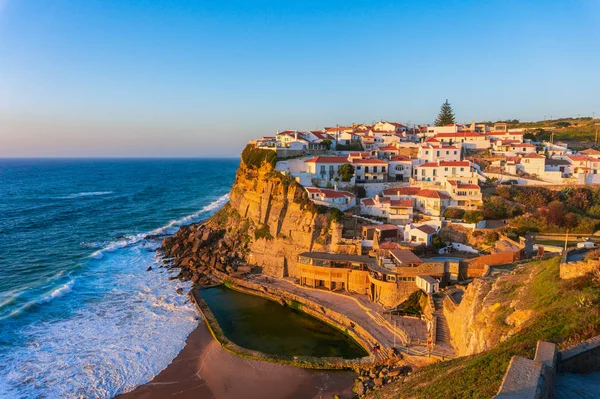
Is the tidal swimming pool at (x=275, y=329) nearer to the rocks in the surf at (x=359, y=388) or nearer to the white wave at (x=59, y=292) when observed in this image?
the rocks in the surf at (x=359, y=388)

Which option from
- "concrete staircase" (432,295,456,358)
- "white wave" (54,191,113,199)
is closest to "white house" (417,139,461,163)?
"concrete staircase" (432,295,456,358)

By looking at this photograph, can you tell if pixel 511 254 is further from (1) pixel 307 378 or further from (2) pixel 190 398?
(2) pixel 190 398

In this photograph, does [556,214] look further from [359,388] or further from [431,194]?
[359,388]

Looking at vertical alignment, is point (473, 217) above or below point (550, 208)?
below

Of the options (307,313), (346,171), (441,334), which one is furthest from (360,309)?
(346,171)

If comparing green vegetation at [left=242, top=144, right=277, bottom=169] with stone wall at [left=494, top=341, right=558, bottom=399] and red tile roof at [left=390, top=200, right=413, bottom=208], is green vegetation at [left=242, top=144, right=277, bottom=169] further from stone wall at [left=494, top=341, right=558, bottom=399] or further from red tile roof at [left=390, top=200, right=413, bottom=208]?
stone wall at [left=494, top=341, right=558, bottom=399]
